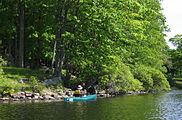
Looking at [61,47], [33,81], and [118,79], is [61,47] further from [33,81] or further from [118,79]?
[118,79]

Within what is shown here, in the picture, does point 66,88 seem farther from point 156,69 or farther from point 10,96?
point 156,69

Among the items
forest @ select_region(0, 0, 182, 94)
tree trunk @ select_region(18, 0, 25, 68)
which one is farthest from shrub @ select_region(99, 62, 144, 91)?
tree trunk @ select_region(18, 0, 25, 68)

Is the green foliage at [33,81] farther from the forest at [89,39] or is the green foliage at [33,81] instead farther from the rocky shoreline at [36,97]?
the forest at [89,39]

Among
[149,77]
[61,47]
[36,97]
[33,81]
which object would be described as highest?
[61,47]

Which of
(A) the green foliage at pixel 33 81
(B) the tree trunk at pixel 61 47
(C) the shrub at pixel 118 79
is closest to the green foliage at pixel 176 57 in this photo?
(C) the shrub at pixel 118 79

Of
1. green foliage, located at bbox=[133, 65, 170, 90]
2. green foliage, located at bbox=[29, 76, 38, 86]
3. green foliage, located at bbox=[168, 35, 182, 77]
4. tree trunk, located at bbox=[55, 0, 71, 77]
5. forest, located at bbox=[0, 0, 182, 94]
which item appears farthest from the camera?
green foliage, located at bbox=[168, 35, 182, 77]

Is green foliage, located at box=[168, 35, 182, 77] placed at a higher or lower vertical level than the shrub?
higher

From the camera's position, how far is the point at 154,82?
41.7 m

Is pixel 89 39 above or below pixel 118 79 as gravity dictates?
above

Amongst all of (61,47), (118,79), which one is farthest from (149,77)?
(61,47)

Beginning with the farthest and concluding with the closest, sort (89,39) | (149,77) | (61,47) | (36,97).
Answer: (149,77)
(61,47)
(89,39)
(36,97)

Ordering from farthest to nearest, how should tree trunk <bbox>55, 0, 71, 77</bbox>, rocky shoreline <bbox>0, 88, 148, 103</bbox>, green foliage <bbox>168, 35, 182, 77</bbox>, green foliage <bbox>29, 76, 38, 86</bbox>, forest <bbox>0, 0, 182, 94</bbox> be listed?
green foliage <bbox>168, 35, 182, 77</bbox> → tree trunk <bbox>55, 0, 71, 77</bbox> → forest <bbox>0, 0, 182, 94</bbox> → green foliage <bbox>29, 76, 38, 86</bbox> → rocky shoreline <bbox>0, 88, 148, 103</bbox>

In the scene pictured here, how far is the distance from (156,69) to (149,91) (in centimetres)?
394

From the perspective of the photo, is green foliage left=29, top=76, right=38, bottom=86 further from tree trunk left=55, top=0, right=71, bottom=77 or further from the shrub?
the shrub
